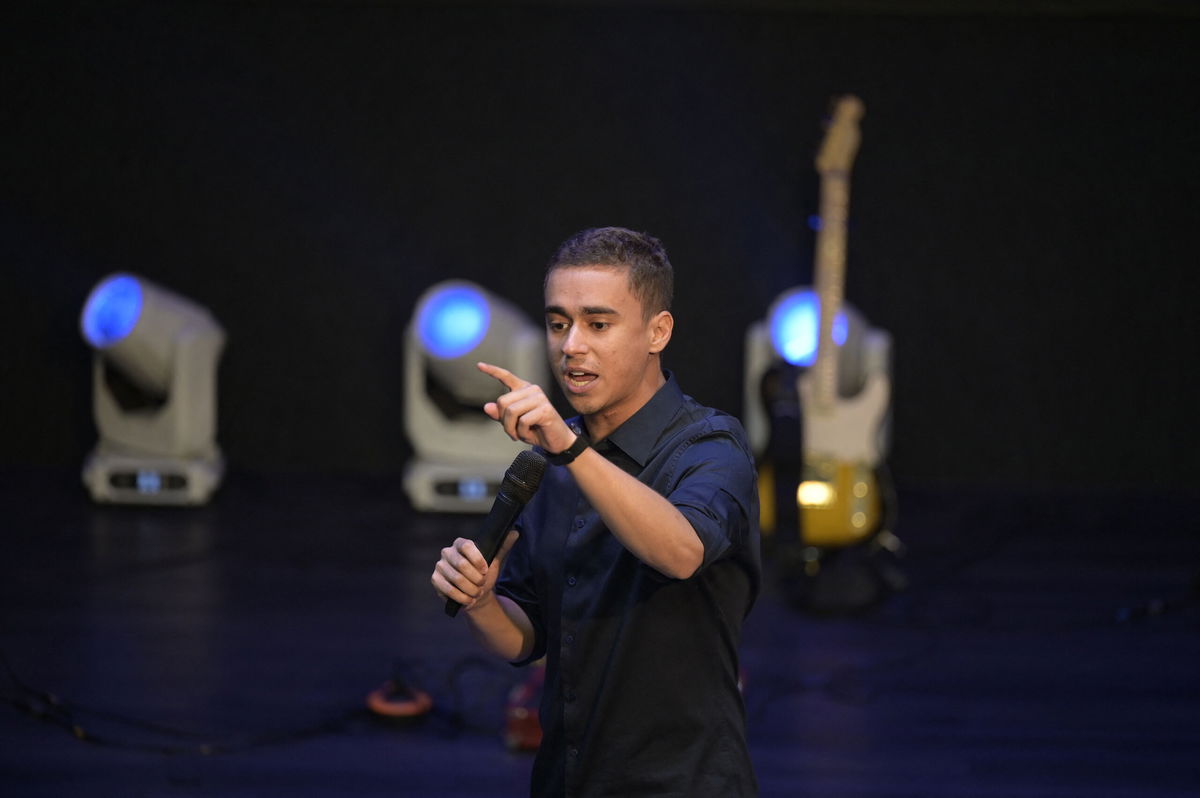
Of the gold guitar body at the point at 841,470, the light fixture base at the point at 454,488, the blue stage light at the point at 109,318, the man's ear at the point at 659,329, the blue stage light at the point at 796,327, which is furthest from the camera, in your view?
the light fixture base at the point at 454,488

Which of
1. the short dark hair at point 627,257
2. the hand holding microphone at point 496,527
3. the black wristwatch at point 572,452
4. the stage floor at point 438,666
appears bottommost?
the stage floor at point 438,666

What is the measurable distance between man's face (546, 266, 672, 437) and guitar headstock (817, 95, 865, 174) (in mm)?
2842

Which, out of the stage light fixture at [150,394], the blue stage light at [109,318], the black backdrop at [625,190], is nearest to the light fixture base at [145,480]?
the stage light fixture at [150,394]

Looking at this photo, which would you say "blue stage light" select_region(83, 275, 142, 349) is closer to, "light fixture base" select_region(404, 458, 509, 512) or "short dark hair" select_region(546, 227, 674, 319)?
"light fixture base" select_region(404, 458, 509, 512)

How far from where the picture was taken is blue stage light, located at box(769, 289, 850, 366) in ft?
15.2

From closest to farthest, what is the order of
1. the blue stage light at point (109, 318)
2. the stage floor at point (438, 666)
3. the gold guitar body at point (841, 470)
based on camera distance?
1. the stage floor at point (438, 666)
2. the gold guitar body at point (841, 470)
3. the blue stage light at point (109, 318)

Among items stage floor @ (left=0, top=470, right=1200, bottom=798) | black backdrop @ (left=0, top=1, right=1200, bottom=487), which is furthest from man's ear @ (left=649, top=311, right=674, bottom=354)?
black backdrop @ (left=0, top=1, right=1200, bottom=487)

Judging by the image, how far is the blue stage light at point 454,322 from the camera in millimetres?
4934

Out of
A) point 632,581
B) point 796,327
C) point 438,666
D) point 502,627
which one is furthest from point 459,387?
point 632,581

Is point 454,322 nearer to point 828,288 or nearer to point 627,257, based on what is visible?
point 828,288

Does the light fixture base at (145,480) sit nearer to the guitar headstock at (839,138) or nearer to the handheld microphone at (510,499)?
the guitar headstock at (839,138)

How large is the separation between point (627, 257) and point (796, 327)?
339 cm

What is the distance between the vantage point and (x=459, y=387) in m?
5.13

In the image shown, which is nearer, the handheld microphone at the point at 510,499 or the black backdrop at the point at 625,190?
the handheld microphone at the point at 510,499
